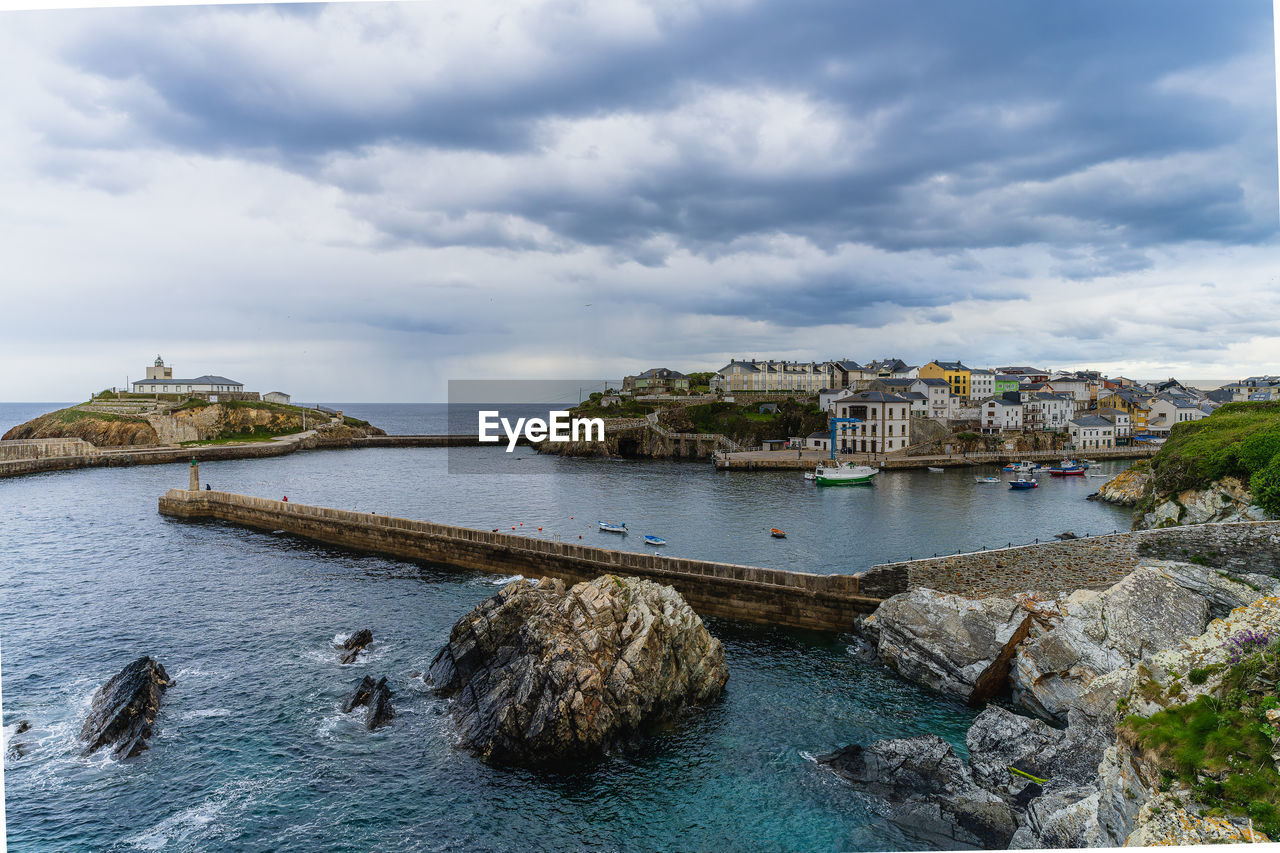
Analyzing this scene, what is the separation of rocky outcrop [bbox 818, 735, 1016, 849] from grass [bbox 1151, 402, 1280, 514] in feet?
93.2

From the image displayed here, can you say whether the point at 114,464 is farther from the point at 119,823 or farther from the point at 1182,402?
the point at 1182,402

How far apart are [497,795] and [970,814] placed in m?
14.8

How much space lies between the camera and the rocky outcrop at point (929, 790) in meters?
18.4

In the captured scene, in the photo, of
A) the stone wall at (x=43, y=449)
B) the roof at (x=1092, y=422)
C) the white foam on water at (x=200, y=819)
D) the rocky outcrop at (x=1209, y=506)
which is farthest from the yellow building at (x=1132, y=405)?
the stone wall at (x=43, y=449)

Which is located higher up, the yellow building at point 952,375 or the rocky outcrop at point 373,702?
the yellow building at point 952,375

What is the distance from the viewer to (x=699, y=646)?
28.1 metres

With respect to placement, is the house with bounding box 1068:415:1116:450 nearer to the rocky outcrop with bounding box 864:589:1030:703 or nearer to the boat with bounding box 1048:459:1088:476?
the boat with bounding box 1048:459:1088:476

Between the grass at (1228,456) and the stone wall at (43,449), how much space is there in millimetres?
145219

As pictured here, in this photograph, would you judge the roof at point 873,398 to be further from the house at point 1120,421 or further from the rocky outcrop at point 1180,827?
the rocky outcrop at point 1180,827

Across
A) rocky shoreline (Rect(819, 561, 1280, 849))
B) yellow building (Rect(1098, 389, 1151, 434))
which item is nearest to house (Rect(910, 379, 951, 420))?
yellow building (Rect(1098, 389, 1151, 434))

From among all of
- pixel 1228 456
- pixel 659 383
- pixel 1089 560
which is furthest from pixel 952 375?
pixel 1089 560

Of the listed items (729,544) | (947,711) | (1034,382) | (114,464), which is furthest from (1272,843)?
(1034,382)

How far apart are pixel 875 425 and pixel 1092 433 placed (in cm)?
4486

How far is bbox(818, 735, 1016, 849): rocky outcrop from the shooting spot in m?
18.4
